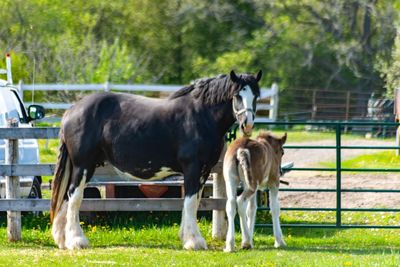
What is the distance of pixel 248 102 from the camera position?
488 inches

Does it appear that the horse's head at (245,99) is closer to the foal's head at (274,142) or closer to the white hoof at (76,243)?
the foal's head at (274,142)

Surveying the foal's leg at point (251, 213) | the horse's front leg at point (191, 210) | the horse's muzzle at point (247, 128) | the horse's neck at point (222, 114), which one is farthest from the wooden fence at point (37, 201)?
the horse's muzzle at point (247, 128)

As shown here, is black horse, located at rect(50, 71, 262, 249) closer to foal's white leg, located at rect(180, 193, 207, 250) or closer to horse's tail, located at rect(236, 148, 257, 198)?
foal's white leg, located at rect(180, 193, 207, 250)

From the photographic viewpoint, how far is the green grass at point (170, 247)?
37.3 feet

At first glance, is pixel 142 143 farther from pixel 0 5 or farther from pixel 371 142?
pixel 0 5

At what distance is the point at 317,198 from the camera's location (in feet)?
62.3

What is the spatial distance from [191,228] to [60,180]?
1.85 metres

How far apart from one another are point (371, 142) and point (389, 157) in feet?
22.5

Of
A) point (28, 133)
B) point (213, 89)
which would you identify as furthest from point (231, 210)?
point (28, 133)

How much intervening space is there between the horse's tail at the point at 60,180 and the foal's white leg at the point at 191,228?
164cm

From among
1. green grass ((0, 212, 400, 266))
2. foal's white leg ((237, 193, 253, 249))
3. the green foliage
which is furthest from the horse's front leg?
the green foliage

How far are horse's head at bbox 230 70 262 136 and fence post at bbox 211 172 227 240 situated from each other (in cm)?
145

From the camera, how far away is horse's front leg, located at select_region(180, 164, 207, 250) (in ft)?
41.0

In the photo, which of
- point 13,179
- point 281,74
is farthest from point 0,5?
point 13,179
